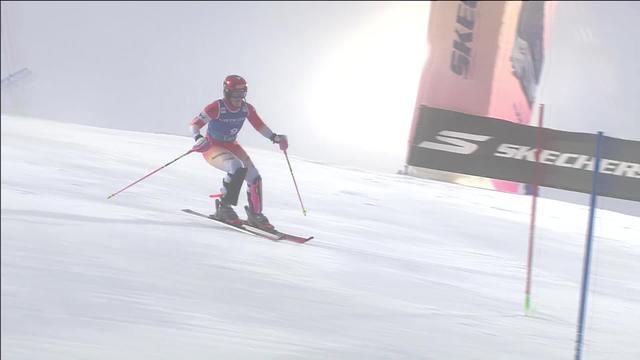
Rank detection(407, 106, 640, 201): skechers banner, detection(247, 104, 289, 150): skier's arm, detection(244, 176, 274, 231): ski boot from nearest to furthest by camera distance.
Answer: detection(407, 106, 640, 201): skechers banner, detection(247, 104, 289, 150): skier's arm, detection(244, 176, 274, 231): ski boot

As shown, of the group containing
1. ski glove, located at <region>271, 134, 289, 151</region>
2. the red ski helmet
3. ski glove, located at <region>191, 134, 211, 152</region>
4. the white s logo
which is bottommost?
ski glove, located at <region>191, 134, 211, 152</region>

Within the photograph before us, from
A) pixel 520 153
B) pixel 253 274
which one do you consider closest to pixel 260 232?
pixel 253 274

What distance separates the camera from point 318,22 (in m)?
4.45

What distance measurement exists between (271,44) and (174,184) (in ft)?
5.38

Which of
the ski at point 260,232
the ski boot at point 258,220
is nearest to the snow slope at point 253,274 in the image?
the ski at point 260,232

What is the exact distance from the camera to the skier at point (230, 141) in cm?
217

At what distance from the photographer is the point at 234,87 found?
2.12 m

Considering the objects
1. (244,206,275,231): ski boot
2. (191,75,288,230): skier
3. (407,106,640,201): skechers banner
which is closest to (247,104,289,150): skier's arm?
(191,75,288,230): skier

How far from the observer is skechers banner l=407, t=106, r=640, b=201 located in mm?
2014

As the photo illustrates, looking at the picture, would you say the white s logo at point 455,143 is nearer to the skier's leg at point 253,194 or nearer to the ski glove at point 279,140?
the ski glove at point 279,140

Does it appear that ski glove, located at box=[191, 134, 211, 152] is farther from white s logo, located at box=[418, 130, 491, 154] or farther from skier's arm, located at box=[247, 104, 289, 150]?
white s logo, located at box=[418, 130, 491, 154]

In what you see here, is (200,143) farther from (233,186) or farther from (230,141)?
(233,186)

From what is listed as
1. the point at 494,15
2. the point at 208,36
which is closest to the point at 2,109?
the point at 208,36

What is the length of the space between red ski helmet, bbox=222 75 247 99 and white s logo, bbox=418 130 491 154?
0.67m
